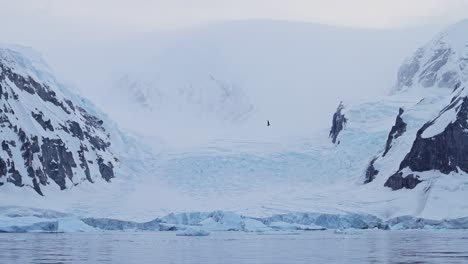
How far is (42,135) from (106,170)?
45.3 feet

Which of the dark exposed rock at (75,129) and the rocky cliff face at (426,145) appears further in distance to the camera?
A: the dark exposed rock at (75,129)

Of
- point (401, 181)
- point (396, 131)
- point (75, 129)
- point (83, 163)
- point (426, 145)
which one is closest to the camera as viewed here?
point (401, 181)

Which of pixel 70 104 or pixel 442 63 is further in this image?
pixel 442 63

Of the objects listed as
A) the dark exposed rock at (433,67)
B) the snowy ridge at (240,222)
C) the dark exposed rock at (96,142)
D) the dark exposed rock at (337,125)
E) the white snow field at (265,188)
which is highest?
the dark exposed rock at (433,67)

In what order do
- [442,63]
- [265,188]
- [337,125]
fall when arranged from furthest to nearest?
[442,63] < [337,125] < [265,188]

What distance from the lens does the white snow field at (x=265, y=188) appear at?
96062 mm

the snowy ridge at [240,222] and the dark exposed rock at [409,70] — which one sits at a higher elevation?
the dark exposed rock at [409,70]

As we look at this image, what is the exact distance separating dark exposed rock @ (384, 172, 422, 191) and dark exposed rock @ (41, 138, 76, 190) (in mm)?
46688

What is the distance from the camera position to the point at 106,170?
129 metres

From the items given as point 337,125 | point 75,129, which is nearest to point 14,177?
point 75,129

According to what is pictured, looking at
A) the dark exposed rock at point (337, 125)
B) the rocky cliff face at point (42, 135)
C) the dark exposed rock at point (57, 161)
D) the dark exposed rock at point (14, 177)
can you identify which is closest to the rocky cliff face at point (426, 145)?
the dark exposed rock at point (337, 125)

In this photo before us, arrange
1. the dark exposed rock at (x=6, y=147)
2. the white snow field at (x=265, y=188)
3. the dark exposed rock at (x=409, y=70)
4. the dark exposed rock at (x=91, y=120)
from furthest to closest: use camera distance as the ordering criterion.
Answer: the dark exposed rock at (x=409, y=70)
the dark exposed rock at (x=91, y=120)
the dark exposed rock at (x=6, y=147)
the white snow field at (x=265, y=188)

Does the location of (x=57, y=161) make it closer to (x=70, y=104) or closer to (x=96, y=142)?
(x=96, y=142)

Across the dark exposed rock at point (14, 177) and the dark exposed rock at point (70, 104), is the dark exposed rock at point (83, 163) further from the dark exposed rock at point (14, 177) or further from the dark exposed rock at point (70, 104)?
the dark exposed rock at point (14, 177)
